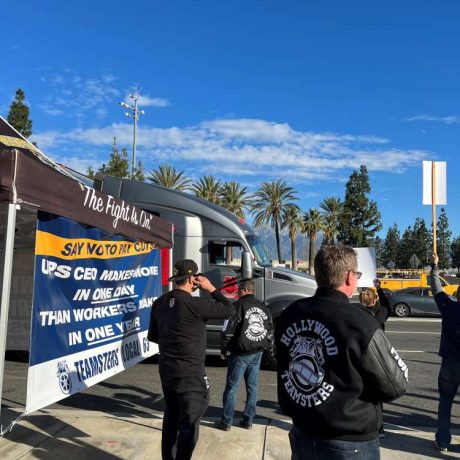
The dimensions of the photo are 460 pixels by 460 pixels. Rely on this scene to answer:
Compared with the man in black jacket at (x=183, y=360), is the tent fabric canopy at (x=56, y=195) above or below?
above

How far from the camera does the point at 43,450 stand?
4633mm

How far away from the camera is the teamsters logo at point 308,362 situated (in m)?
2.19

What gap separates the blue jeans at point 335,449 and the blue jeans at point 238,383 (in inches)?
119

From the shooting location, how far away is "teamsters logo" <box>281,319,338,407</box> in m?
2.19

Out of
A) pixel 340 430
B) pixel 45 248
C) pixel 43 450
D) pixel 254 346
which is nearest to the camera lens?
pixel 340 430

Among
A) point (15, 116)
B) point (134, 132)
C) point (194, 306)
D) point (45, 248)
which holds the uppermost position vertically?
point (134, 132)

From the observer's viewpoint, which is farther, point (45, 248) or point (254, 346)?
point (254, 346)

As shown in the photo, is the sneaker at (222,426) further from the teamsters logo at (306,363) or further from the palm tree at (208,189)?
the palm tree at (208,189)

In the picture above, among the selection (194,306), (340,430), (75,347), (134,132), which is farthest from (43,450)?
(134,132)

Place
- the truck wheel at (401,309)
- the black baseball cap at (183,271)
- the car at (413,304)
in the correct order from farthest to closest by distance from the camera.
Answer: the truck wheel at (401,309), the car at (413,304), the black baseball cap at (183,271)

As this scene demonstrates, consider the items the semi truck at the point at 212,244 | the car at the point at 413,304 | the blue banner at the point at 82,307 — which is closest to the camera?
the blue banner at the point at 82,307

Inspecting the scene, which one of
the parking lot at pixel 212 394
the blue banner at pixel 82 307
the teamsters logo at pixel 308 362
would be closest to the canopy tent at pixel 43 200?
the blue banner at pixel 82 307

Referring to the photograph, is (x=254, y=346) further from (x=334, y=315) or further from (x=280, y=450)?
(x=334, y=315)

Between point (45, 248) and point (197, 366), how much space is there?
4.90 ft
